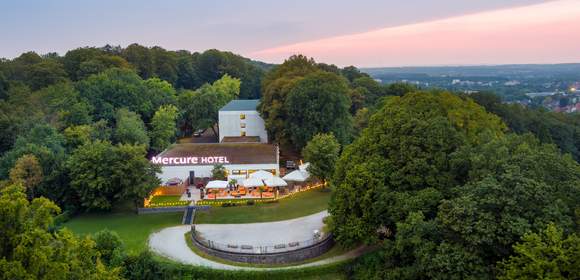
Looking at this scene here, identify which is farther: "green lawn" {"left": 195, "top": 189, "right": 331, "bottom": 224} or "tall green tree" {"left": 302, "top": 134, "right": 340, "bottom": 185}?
"tall green tree" {"left": 302, "top": 134, "right": 340, "bottom": 185}

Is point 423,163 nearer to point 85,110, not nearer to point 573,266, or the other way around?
point 573,266

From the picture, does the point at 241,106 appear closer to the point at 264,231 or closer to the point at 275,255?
the point at 264,231

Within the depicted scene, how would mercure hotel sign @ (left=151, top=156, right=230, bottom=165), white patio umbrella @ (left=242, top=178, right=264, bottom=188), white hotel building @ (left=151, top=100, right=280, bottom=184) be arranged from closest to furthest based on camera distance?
white patio umbrella @ (left=242, top=178, right=264, bottom=188)
mercure hotel sign @ (left=151, top=156, right=230, bottom=165)
white hotel building @ (left=151, top=100, right=280, bottom=184)

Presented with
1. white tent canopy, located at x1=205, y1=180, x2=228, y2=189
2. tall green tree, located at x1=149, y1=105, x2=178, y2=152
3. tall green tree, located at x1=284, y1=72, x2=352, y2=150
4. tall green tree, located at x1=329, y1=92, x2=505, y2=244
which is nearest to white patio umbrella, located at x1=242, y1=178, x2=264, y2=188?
white tent canopy, located at x1=205, y1=180, x2=228, y2=189

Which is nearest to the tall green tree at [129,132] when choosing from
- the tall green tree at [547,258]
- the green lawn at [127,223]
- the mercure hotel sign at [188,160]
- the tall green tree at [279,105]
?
the mercure hotel sign at [188,160]

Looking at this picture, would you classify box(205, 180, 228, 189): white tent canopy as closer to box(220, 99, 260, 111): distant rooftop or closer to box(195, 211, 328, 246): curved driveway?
box(195, 211, 328, 246): curved driveway

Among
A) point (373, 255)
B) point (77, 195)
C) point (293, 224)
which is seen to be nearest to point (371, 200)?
point (373, 255)
